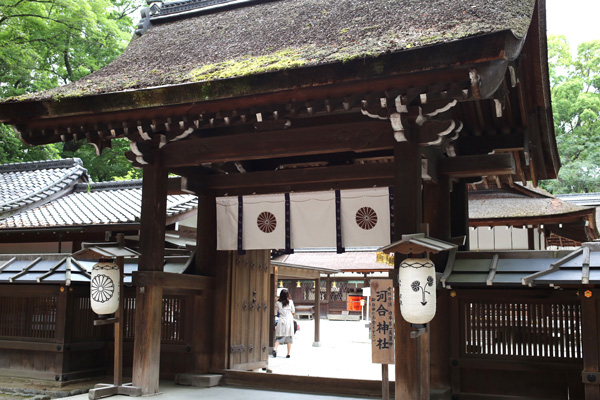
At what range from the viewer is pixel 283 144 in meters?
7.27

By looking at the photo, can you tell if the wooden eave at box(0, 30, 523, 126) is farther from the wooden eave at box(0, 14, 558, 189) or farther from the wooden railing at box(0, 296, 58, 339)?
the wooden railing at box(0, 296, 58, 339)

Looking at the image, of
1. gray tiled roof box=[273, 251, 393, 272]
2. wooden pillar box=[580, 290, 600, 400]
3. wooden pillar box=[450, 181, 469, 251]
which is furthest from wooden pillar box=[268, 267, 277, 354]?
gray tiled roof box=[273, 251, 393, 272]

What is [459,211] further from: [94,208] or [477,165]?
[94,208]

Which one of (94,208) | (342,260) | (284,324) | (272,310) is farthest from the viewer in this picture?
(342,260)

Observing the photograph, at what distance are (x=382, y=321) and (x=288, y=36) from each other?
3733 mm

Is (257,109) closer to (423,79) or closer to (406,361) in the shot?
(423,79)

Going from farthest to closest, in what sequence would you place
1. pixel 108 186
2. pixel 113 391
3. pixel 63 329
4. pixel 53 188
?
1. pixel 108 186
2. pixel 53 188
3. pixel 63 329
4. pixel 113 391

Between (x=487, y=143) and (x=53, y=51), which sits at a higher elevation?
(x=53, y=51)

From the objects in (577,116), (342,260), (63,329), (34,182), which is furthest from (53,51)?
(577,116)

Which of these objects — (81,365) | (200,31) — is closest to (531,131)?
(200,31)

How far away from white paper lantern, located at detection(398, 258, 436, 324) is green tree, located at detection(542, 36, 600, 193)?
26.9m

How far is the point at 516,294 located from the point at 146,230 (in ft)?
15.4

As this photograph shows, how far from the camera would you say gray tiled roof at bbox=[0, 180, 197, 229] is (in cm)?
1287

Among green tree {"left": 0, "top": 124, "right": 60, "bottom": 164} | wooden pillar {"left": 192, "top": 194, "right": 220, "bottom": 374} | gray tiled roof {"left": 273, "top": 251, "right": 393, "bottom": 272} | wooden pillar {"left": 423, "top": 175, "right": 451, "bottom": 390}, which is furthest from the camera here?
Answer: gray tiled roof {"left": 273, "top": 251, "right": 393, "bottom": 272}
